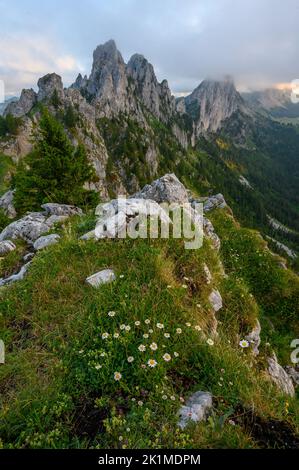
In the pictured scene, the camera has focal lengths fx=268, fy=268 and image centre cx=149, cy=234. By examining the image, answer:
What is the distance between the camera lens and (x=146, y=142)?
14900cm

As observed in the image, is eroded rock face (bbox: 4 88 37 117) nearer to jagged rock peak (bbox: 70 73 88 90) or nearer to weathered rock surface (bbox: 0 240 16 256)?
jagged rock peak (bbox: 70 73 88 90)

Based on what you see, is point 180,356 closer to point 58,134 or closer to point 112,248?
point 112,248

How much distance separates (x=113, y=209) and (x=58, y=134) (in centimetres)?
1686

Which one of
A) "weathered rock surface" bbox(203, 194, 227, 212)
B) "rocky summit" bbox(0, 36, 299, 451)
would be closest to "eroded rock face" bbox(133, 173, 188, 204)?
"rocky summit" bbox(0, 36, 299, 451)

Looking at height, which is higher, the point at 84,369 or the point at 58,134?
the point at 58,134

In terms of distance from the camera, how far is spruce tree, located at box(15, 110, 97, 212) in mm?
20744

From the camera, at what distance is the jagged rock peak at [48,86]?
94262mm

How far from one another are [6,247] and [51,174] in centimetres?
1404

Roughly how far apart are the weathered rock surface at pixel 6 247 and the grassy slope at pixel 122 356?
2.79 meters

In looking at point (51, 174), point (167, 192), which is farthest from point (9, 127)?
point (167, 192)

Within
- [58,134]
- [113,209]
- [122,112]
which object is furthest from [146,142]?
[113,209]

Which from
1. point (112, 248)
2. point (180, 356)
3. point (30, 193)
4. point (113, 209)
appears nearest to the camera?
point (180, 356)

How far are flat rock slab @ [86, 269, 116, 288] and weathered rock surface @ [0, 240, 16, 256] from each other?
4570 millimetres

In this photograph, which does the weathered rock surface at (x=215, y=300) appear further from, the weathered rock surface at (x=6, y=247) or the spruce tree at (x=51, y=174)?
the spruce tree at (x=51, y=174)
